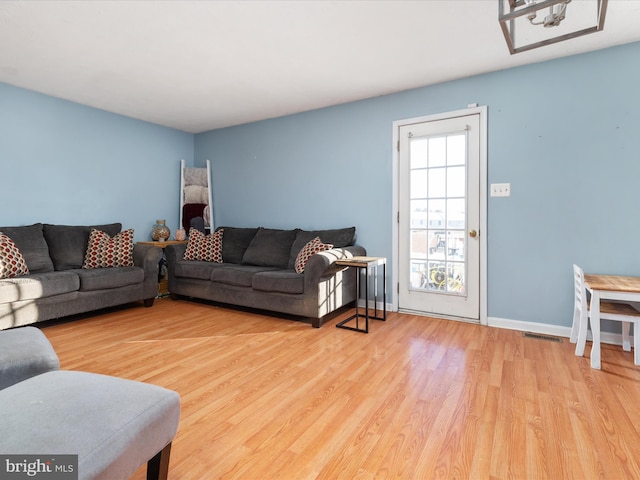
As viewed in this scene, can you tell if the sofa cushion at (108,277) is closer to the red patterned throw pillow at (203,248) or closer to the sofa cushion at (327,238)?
the red patterned throw pillow at (203,248)

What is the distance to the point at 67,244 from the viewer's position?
12.6ft

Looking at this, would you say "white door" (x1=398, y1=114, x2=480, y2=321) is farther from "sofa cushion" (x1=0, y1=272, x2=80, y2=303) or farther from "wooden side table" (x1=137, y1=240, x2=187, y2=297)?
"sofa cushion" (x1=0, y1=272, x2=80, y2=303)

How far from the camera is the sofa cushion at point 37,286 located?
117 inches

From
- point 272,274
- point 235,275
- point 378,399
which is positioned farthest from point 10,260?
point 378,399

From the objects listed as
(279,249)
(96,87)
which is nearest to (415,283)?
(279,249)

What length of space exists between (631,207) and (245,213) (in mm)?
4316

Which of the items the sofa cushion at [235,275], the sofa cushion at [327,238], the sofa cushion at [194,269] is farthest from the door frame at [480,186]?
the sofa cushion at [194,269]

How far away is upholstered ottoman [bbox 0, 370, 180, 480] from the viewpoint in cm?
91

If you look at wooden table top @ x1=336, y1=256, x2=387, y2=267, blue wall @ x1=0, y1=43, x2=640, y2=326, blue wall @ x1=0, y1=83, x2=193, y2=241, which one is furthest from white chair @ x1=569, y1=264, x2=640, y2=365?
blue wall @ x1=0, y1=83, x2=193, y2=241

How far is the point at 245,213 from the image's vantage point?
5148 millimetres

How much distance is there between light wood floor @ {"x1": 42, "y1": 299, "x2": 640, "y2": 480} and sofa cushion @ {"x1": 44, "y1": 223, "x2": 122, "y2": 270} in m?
0.80

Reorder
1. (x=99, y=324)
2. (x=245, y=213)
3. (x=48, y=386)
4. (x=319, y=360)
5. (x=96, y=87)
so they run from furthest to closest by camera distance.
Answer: (x=245, y=213) < (x=96, y=87) < (x=99, y=324) < (x=319, y=360) < (x=48, y=386)

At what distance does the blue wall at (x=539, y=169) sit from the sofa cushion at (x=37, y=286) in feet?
9.42

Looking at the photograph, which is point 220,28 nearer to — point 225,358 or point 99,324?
point 225,358
